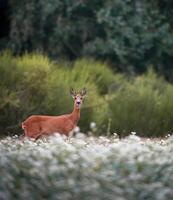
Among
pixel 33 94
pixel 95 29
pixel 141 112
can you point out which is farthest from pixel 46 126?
pixel 95 29

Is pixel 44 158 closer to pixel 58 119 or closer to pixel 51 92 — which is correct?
pixel 58 119

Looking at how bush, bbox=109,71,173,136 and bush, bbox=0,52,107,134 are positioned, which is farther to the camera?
bush, bbox=109,71,173,136

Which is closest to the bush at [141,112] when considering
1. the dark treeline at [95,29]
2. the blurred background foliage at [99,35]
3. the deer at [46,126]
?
the blurred background foliage at [99,35]

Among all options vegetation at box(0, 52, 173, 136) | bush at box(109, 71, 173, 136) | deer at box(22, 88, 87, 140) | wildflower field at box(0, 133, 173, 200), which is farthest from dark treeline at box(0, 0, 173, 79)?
wildflower field at box(0, 133, 173, 200)

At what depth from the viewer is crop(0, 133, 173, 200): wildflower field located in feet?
29.0

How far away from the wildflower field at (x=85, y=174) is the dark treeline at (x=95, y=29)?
63.4ft

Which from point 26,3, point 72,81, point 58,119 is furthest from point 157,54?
point 58,119

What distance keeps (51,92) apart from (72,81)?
5.47 feet

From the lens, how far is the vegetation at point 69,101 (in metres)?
19.2

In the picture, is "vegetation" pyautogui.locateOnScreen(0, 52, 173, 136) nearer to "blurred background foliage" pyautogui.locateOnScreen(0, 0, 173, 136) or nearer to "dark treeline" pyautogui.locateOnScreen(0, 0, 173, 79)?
→ "blurred background foliage" pyautogui.locateOnScreen(0, 0, 173, 136)

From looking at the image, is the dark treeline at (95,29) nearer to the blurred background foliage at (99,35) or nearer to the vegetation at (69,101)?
the blurred background foliage at (99,35)

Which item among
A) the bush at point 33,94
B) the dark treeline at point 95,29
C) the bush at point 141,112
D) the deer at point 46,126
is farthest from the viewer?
the dark treeline at point 95,29

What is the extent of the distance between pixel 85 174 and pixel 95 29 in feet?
68.6

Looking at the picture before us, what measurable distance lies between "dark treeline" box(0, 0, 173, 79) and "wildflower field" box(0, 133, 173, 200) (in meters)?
19.3
